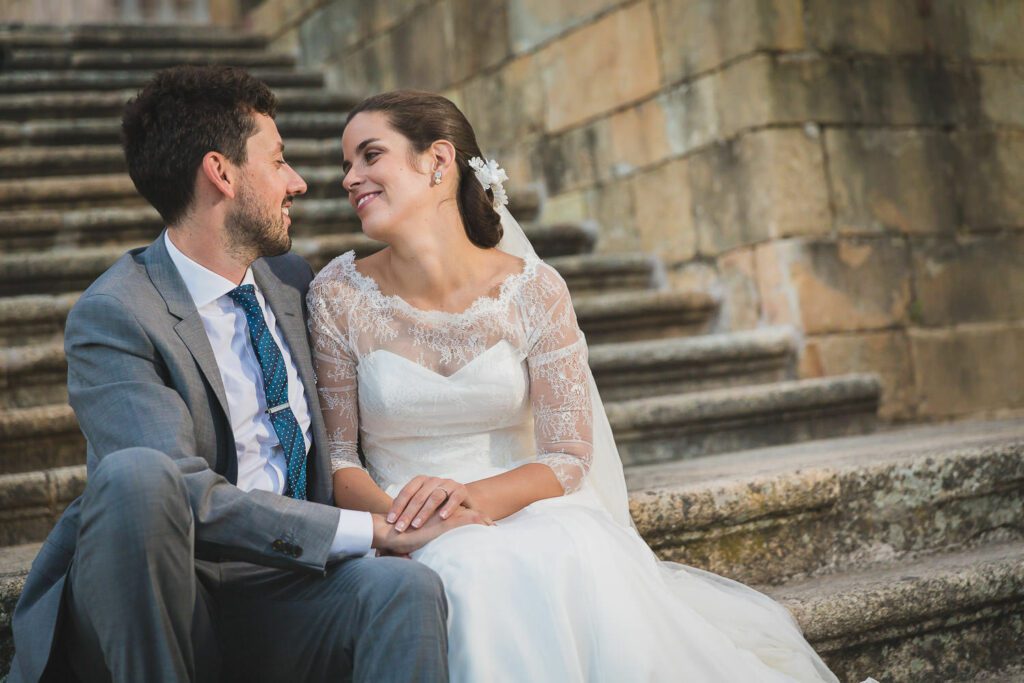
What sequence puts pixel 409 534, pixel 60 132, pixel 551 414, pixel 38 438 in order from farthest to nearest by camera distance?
pixel 60 132
pixel 38 438
pixel 551 414
pixel 409 534

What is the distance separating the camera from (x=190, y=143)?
2520mm

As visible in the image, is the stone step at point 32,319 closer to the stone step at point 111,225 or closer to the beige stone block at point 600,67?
the stone step at point 111,225

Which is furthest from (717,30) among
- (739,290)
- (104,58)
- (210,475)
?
(104,58)

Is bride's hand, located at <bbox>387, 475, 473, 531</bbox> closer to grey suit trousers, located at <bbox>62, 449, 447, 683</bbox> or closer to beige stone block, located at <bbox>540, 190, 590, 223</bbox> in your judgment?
grey suit trousers, located at <bbox>62, 449, 447, 683</bbox>

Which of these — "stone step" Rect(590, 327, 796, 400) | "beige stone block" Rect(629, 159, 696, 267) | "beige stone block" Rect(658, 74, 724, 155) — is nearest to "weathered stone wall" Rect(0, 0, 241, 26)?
"beige stone block" Rect(629, 159, 696, 267)

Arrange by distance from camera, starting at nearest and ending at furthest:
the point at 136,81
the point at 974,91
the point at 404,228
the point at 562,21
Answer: the point at 404,228 → the point at 974,91 → the point at 562,21 → the point at 136,81

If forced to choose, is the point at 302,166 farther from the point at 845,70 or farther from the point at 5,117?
the point at 845,70

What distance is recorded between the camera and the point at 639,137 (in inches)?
193

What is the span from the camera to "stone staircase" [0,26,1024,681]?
2770 millimetres

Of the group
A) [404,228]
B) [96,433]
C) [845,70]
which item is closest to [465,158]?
[404,228]

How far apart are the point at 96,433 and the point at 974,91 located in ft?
12.4

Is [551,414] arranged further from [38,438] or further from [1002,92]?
[1002,92]

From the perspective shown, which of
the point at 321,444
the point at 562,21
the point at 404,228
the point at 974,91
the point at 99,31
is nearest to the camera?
the point at 321,444

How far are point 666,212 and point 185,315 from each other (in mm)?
2836
